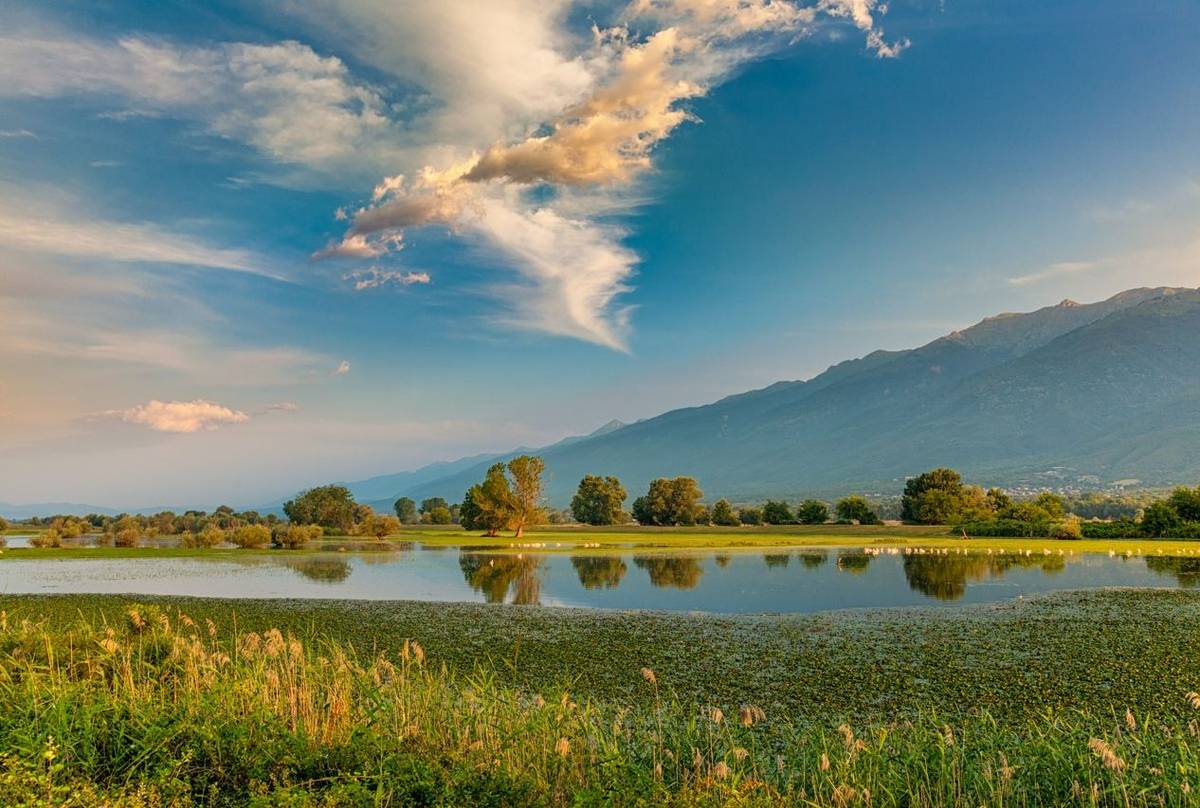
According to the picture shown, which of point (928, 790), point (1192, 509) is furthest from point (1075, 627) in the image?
point (1192, 509)

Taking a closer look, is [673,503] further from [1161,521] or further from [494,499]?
[1161,521]

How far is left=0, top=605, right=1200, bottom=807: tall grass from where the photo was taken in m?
5.87

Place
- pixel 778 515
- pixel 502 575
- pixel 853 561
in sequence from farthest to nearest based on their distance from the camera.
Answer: pixel 778 515, pixel 853 561, pixel 502 575

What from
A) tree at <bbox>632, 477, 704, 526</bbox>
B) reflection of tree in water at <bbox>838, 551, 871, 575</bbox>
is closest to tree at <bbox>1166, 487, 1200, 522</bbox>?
reflection of tree in water at <bbox>838, 551, 871, 575</bbox>

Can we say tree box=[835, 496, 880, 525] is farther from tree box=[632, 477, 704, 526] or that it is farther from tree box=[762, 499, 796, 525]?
tree box=[632, 477, 704, 526]

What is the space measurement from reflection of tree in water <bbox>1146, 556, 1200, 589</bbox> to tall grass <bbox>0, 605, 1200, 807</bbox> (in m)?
29.6

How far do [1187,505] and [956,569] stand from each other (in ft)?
112

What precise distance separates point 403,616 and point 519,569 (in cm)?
1694

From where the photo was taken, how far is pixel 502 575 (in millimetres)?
36406

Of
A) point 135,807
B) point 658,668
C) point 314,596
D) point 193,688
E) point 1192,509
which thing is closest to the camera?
point 135,807

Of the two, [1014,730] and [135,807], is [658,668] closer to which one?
[1014,730]

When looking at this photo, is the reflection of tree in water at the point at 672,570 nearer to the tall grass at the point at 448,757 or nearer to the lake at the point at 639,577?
the lake at the point at 639,577

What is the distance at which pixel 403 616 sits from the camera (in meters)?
22.6

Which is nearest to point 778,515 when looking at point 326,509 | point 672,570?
point 672,570
